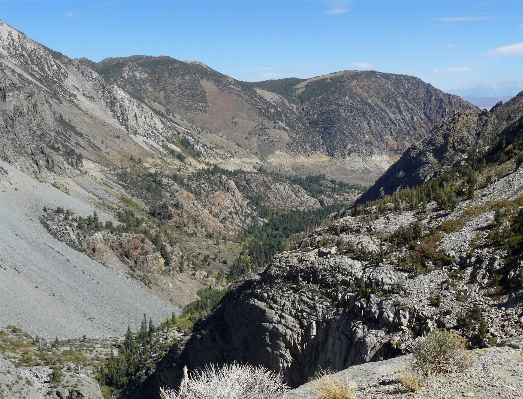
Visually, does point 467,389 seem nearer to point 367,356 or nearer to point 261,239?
point 367,356

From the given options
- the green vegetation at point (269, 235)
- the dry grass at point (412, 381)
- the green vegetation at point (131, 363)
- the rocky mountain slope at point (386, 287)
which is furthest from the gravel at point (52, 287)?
the dry grass at point (412, 381)

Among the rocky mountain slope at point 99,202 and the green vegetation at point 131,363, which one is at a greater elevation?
the rocky mountain slope at point 99,202

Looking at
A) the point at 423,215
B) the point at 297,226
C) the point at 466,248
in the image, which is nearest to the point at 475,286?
the point at 466,248

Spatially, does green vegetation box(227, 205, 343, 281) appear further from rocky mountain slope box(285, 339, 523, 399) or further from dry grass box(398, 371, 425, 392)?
dry grass box(398, 371, 425, 392)

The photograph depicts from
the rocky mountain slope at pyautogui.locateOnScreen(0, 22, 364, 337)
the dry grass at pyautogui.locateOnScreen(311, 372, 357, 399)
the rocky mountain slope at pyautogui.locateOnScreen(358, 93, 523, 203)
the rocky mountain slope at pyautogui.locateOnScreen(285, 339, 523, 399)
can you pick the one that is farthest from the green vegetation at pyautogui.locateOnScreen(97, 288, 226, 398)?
the rocky mountain slope at pyautogui.locateOnScreen(358, 93, 523, 203)

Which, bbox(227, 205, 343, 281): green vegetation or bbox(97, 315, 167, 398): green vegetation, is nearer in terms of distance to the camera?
bbox(97, 315, 167, 398): green vegetation

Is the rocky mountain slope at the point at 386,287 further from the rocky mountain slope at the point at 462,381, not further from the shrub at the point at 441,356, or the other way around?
the shrub at the point at 441,356
